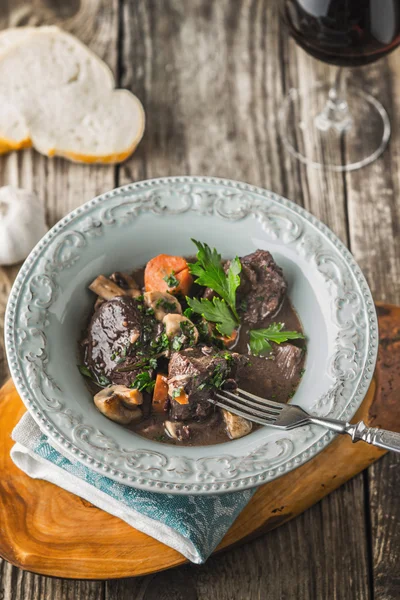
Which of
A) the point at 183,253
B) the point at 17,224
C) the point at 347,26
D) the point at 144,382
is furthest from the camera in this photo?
the point at 17,224

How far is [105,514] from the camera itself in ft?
10.6

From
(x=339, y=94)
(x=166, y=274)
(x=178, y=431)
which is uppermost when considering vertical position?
(x=339, y=94)

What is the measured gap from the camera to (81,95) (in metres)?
4.68

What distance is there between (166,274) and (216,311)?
1.08 feet

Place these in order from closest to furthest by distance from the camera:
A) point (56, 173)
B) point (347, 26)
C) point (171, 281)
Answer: point (171, 281)
point (347, 26)
point (56, 173)

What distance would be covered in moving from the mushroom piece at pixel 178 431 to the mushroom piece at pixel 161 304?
0.48 meters

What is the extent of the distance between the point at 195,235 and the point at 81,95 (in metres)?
1.72

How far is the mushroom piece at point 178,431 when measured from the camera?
9.75 feet

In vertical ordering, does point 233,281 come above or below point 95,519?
above

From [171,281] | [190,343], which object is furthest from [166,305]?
[190,343]

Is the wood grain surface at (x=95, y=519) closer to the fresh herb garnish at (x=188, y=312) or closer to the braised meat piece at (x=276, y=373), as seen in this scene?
the braised meat piece at (x=276, y=373)

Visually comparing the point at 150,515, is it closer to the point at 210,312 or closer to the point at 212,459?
the point at 212,459

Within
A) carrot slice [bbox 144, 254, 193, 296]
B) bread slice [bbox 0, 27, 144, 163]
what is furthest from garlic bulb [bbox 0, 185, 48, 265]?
carrot slice [bbox 144, 254, 193, 296]

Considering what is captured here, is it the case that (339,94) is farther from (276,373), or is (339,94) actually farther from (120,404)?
(120,404)
